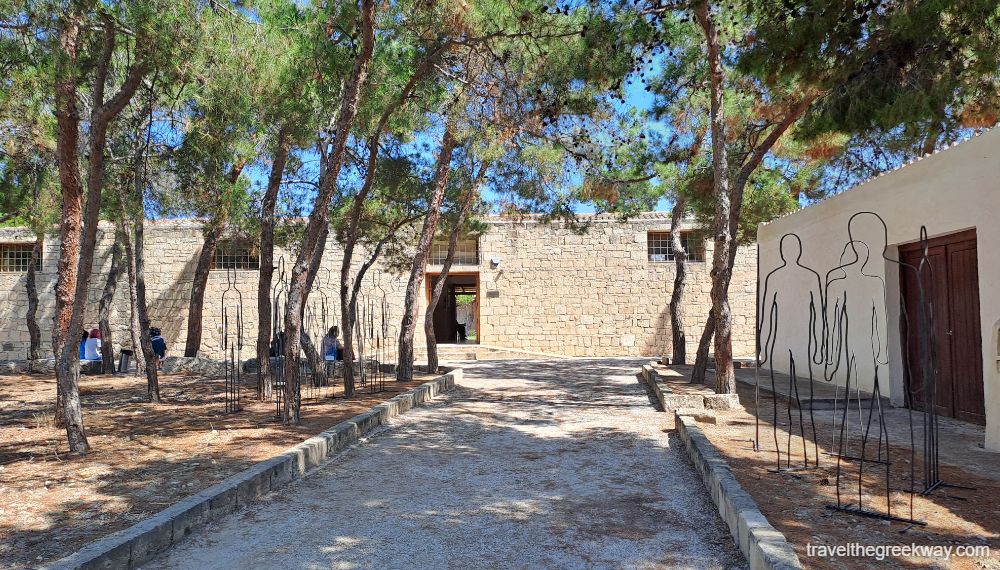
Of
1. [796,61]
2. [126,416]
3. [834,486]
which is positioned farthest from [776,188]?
[126,416]

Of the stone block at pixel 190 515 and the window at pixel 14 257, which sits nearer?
the stone block at pixel 190 515

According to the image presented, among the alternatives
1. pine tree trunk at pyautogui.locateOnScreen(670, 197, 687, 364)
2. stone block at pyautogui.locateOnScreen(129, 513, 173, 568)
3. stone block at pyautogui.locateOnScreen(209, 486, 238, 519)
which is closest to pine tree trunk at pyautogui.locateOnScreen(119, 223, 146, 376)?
stone block at pyautogui.locateOnScreen(209, 486, 238, 519)

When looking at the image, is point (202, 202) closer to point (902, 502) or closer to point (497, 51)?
point (497, 51)

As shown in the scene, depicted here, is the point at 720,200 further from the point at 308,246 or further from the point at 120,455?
the point at 120,455

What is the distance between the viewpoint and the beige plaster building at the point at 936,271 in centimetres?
546

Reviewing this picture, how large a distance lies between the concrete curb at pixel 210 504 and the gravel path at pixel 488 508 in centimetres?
10

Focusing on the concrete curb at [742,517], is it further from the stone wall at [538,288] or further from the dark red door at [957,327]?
the stone wall at [538,288]

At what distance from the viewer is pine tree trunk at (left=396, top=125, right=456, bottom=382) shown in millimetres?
10508

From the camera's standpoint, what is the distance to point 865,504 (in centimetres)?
369

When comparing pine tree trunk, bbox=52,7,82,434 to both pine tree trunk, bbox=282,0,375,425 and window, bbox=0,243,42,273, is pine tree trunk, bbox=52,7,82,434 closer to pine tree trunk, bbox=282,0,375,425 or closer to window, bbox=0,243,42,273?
pine tree trunk, bbox=282,0,375,425

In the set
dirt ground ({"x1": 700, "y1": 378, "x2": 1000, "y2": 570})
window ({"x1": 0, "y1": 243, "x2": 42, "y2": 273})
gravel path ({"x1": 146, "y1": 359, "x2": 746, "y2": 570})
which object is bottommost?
gravel path ({"x1": 146, "y1": 359, "x2": 746, "y2": 570})

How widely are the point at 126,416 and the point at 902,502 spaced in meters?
7.42

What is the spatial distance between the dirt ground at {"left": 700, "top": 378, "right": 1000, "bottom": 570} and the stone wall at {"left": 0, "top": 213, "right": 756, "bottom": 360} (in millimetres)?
13094

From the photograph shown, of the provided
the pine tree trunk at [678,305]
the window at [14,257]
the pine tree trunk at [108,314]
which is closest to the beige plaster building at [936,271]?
the pine tree trunk at [678,305]
